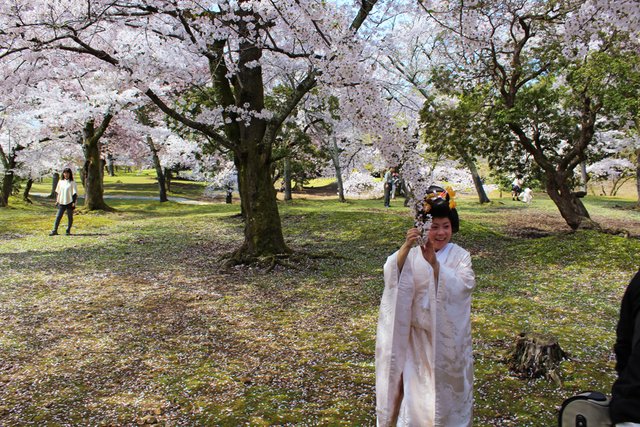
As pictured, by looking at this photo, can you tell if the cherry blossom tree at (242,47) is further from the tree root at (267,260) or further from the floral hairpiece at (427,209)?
the floral hairpiece at (427,209)

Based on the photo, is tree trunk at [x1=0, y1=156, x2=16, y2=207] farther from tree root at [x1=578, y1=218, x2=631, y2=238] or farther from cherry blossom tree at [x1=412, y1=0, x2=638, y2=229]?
tree root at [x1=578, y1=218, x2=631, y2=238]

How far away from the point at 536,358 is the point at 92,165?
23.2 m

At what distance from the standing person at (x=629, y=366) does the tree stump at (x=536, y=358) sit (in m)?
2.75

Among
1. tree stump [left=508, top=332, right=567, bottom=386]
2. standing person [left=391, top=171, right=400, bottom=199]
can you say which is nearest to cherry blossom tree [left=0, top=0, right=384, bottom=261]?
standing person [left=391, top=171, right=400, bottom=199]

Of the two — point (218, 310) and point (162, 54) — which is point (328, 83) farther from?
point (162, 54)

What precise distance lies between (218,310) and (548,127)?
12.4m

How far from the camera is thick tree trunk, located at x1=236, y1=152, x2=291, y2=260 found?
Answer: 11.0 meters

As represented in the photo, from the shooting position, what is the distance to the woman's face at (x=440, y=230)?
3.41m

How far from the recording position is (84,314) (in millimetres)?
7680

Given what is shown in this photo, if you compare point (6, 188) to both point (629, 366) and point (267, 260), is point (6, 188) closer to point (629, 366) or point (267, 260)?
point (267, 260)

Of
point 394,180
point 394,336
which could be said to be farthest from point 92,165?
point 394,336

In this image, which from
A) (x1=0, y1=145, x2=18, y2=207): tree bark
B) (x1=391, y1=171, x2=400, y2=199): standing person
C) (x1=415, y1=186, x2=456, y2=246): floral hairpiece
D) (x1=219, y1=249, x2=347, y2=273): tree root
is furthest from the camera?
(x1=0, y1=145, x2=18, y2=207): tree bark

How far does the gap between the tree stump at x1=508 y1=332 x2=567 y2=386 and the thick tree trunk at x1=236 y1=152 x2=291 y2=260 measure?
699cm

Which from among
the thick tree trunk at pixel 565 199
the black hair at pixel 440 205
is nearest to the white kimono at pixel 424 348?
the black hair at pixel 440 205
